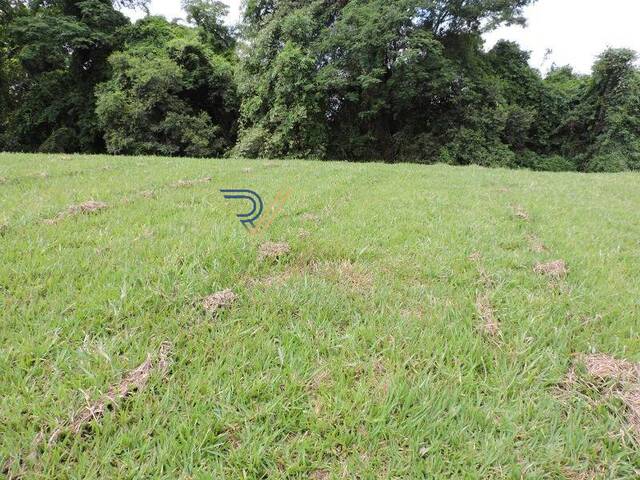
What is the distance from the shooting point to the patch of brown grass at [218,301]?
6.77 feet

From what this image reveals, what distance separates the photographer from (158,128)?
17.3 meters

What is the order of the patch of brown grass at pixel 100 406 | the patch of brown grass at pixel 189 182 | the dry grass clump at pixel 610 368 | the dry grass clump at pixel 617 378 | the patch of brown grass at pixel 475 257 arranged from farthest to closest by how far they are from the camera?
the patch of brown grass at pixel 189 182, the patch of brown grass at pixel 475 257, the dry grass clump at pixel 610 368, the dry grass clump at pixel 617 378, the patch of brown grass at pixel 100 406

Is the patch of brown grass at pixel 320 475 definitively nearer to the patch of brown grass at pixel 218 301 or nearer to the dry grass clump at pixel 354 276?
the patch of brown grass at pixel 218 301

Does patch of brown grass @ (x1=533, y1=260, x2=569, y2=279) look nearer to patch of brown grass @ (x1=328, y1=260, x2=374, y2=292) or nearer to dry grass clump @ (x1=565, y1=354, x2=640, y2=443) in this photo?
dry grass clump @ (x1=565, y1=354, x2=640, y2=443)

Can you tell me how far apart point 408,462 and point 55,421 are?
1402mm

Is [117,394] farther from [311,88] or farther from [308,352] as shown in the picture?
[311,88]

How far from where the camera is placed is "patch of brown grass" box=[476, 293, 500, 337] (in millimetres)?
2033

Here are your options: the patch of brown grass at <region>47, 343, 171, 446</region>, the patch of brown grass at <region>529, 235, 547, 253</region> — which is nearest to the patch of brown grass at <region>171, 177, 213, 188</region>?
the patch of brown grass at <region>47, 343, 171, 446</region>

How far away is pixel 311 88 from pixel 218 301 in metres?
16.1

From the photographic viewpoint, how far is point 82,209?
3.79 metres

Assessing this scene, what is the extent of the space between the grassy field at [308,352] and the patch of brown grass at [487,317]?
13mm

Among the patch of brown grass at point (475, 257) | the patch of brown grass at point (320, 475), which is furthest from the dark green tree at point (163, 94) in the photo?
the patch of brown grass at point (320, 475)

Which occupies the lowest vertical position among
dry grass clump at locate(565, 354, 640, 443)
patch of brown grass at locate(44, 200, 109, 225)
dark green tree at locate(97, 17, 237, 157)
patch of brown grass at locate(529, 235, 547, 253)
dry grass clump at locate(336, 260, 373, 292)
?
dry grass clump at locate(565, 354, 640, 443)

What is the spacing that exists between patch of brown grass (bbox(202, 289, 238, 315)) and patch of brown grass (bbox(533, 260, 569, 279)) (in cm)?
261
